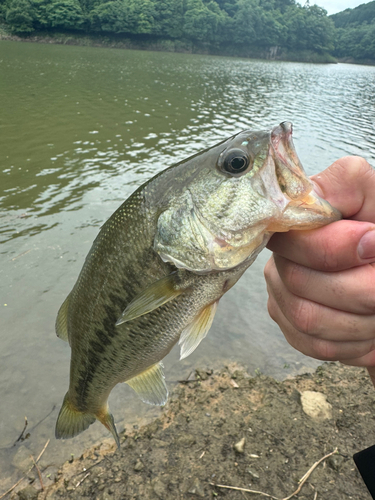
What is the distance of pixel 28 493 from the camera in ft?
9.87

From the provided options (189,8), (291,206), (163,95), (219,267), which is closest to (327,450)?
(219,267)

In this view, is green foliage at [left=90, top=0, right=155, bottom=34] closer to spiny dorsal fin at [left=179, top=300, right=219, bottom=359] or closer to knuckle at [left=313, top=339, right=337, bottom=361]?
spiny dorsal fin at [left=179, top=300, right=219, bottom=359]

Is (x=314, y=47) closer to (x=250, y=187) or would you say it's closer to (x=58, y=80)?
(x=58, y=80)

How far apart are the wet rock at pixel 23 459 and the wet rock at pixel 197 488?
5.54 ft

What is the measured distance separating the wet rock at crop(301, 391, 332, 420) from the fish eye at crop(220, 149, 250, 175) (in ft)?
9.89

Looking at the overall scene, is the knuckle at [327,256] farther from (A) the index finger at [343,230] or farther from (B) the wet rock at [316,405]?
(B) the wet rock at [316,405]

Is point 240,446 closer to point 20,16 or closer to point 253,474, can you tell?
point 253,474

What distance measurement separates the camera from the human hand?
1540 millimetres

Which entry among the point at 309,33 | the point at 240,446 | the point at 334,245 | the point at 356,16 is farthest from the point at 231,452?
the point at 356,16

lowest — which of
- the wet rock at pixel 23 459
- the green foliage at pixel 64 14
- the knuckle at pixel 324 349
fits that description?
the wet rock at pixel 23 459

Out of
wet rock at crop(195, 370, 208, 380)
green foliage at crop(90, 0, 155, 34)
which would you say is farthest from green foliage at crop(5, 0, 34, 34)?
wet rock at crop(195, 370, 208, 380)

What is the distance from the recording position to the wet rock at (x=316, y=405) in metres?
3.55

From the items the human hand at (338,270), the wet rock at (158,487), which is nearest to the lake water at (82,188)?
the wet rock at (158,487)

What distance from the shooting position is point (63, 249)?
698 centimetres
